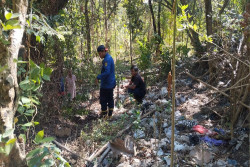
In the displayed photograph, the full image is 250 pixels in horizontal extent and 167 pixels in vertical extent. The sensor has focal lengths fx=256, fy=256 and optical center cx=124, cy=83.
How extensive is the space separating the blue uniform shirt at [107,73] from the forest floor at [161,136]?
2.23 feet

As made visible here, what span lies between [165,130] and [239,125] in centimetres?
108

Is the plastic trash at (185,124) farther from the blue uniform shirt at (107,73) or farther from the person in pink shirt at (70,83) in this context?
the person in pink shirt at (70,83)

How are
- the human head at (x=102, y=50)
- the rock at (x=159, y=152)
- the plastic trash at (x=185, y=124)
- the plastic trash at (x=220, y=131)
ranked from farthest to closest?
1. the human head at (x=102, y=50)
2. the plastic trash at (x=185, y=124)
3. the plastic trash at (x=220, y=131)
4. the rock at (x=159, y=152)

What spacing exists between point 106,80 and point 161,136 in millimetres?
1477

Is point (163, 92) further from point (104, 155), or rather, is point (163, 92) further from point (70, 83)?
point (104, 155)

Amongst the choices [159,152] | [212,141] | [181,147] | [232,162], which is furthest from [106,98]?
[232,162]

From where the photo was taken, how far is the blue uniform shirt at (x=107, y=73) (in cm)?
455

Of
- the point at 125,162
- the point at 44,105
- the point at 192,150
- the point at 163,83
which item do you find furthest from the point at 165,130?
the point at 163,83

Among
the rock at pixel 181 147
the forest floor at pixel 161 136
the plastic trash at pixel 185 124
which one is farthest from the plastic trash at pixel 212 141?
the plastic trash at pixel 185 124

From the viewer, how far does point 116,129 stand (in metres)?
4.12

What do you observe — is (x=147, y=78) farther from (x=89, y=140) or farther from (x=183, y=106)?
(x=89, y=140)

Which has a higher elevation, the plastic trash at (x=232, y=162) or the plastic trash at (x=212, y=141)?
the plastic trash at (x=212, y=141)

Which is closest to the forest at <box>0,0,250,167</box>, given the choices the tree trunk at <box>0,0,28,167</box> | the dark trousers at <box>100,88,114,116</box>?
the dark trousers at <box>100,88,114,116</box>

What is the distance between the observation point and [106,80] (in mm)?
4699
